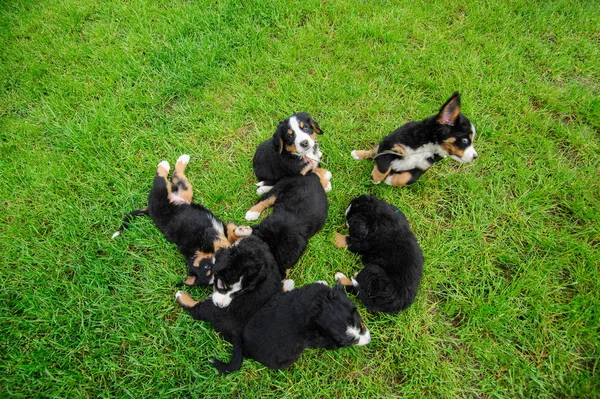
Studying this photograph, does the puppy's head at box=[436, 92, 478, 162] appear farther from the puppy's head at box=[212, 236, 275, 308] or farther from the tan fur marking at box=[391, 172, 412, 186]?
the puppy's head at box=[212, 236, 275, 308]

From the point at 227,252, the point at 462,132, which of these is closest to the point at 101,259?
the point at 227,252

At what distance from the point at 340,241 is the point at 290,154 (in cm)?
108

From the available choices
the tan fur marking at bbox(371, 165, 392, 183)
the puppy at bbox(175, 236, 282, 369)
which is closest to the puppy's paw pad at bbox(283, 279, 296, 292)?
the puppy at bbox(175, 236, 282, 369)

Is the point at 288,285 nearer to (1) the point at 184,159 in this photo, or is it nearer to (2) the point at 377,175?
(2) the point at 377,175

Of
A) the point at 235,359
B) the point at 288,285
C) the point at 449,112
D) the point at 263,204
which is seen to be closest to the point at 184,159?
the point at 263,204

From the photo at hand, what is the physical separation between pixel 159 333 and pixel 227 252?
3.74 feet

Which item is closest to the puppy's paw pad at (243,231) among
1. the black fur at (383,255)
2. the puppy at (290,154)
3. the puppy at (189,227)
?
the puppy at (189,227)

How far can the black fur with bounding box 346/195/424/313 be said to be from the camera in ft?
9.18

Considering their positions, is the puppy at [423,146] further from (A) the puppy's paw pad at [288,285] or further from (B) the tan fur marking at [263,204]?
(A) the puppy's paw pad at [288,285]

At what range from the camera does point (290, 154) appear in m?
3.25

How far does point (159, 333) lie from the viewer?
9.82ft

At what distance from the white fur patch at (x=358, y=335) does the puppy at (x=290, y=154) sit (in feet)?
5.17

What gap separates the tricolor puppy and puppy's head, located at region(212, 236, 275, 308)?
292 mm

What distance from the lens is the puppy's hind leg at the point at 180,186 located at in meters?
3.31
